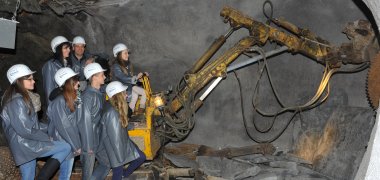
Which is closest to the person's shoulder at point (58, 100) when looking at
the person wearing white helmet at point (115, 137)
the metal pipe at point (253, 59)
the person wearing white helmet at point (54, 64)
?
the person wearing white helmet at point (115, 137)

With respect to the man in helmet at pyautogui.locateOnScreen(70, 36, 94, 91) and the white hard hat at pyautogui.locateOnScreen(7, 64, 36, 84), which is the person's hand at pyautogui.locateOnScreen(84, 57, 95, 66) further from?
the white hard hat at pyautogui.locateOnScreen(7, 64, 36, 84)

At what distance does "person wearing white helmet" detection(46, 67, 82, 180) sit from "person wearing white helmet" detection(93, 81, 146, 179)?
1.44 feet

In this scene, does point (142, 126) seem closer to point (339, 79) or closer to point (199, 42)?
point (199, 42)

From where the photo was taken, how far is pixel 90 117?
21.6 ft

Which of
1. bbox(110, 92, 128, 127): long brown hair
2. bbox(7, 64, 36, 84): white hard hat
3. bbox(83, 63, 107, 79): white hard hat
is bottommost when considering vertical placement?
bbox(110, 92, 128, 127): long brown hair

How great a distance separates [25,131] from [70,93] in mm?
844

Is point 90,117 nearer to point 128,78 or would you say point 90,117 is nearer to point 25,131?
point 25,131

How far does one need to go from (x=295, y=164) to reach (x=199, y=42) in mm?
3600

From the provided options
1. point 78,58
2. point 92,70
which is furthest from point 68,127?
point 78,58

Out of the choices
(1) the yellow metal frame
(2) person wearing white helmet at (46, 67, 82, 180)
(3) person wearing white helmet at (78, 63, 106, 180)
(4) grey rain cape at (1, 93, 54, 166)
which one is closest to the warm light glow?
(1) the yellow metal frame

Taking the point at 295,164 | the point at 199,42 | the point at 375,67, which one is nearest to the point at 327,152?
the point at 295,164

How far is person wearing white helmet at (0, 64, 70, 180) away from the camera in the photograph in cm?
604

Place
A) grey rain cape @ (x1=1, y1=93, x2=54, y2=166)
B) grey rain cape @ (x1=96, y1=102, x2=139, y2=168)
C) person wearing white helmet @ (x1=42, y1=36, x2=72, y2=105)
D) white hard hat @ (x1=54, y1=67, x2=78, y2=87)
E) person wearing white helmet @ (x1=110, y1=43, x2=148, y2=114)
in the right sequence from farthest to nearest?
person wearing white helmet @ (x1=110, y1=43, x2=148, y2=114), person wearing white helmet @ (x1=42, y1=36, x2=72, y2=105), grey rain cape @ (x1=96, y1=102, x2=139, y2=168), white hard hat @ (x1=54, y1=67, x2=78, y2=87), grey rain cape @ (x1=1, y1=93, x2=54, y2=166)

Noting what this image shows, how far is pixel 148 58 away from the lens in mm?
10594
